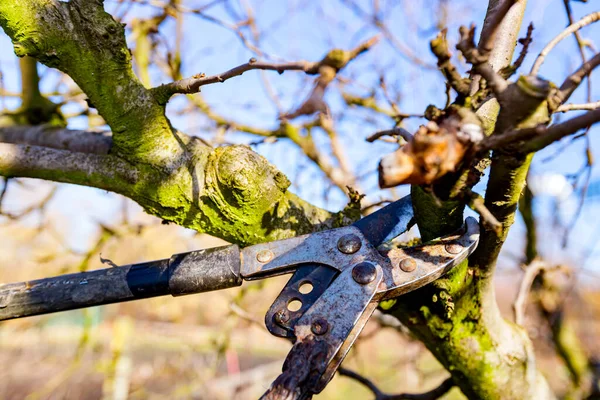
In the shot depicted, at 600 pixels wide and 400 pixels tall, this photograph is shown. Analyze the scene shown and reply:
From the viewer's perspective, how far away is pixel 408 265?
1230 millimetres

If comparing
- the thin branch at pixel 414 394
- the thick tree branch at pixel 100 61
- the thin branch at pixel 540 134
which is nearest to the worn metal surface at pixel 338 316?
the thin branch at pixel 540 134

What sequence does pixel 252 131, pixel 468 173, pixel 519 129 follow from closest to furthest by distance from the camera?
pixel 519 129, pixel 468 173, pixel 252 131

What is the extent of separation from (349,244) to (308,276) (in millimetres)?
151

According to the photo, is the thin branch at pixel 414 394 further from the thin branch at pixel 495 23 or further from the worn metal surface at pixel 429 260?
the thin branch at pixel 495 23

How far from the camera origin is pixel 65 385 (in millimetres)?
6645

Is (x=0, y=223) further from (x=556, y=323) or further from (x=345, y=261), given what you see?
(x=556, y=323)

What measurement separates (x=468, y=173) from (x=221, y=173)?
679 millimetres

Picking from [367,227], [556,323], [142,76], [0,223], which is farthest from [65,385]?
[367,227]

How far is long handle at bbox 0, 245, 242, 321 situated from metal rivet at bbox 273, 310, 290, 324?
142mm

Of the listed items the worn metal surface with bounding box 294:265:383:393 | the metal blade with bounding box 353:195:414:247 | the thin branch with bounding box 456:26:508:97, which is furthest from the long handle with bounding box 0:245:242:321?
the thin branch with bounding box 456:26:508:97

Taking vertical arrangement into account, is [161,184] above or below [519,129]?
above

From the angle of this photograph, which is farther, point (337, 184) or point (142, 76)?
point (337, 184)

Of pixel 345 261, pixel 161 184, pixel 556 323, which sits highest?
pixel 161 184

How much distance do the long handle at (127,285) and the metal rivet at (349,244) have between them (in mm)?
300
